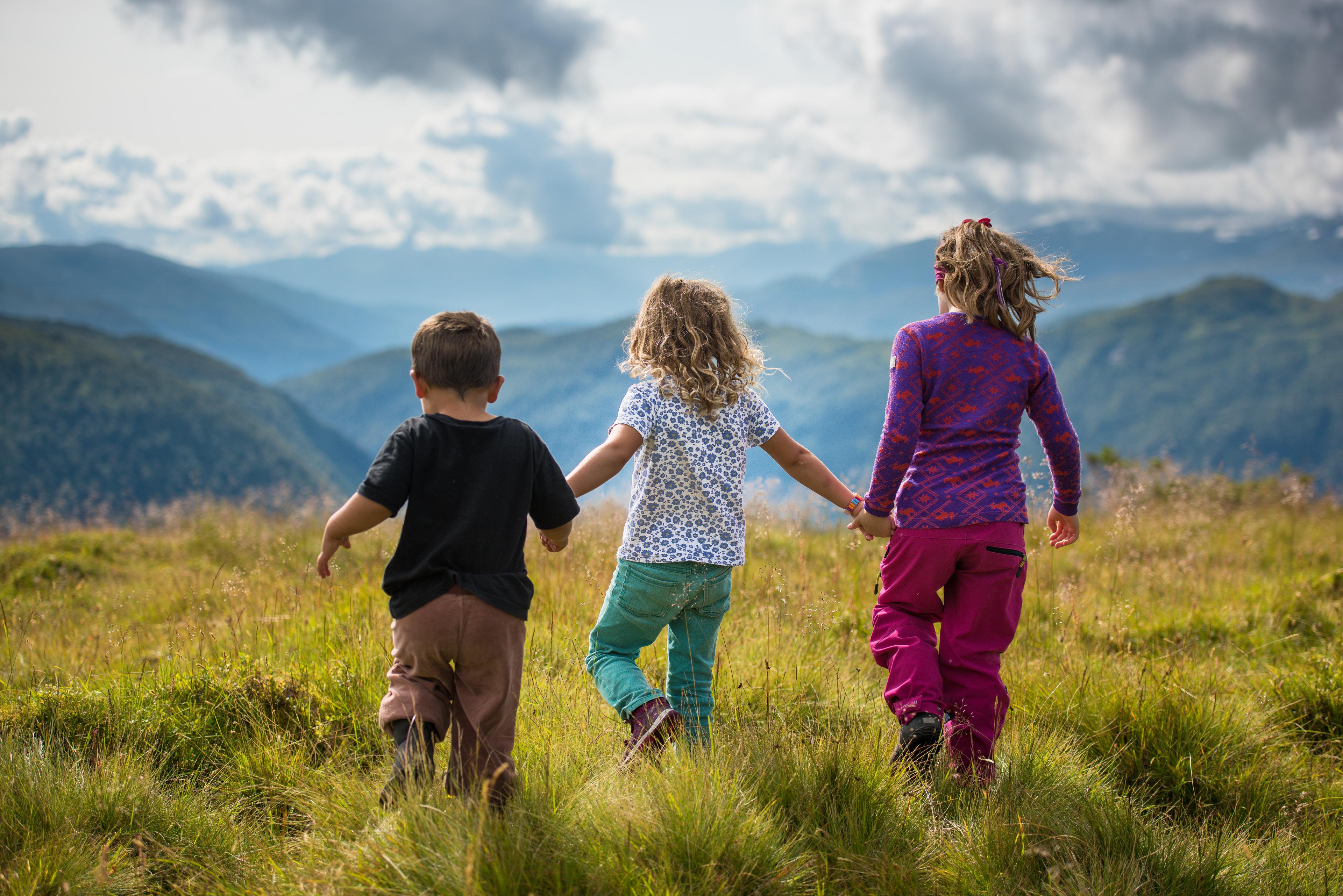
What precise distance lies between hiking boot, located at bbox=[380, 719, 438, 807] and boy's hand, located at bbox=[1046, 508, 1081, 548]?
2.50 metres

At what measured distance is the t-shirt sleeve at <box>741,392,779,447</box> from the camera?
317 cm

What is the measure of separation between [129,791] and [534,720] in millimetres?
1316

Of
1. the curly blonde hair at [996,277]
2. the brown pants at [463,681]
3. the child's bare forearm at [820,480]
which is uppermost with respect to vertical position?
the curly blonde hair at [996,277]

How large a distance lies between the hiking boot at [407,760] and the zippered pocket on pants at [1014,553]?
80.1 inches

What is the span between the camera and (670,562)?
2932 millimetres

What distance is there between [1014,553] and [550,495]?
67.8 inches

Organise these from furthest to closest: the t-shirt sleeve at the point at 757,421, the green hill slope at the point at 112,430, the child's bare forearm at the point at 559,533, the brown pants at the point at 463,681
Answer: the green hill slope at the point at 112,430
the t-shirt sleeve at the point at 757,421
the child's bare forearm at the point at 559,533
the brown pants at the point at 463,681

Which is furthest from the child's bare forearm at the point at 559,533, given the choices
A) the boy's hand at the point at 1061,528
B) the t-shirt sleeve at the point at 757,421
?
the boy's hand at the point at 1061,528

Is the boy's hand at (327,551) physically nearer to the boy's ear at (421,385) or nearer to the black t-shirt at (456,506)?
the black t-shirt at (456,506)

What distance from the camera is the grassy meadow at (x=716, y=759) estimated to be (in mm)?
2137

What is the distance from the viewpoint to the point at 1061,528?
128 inches

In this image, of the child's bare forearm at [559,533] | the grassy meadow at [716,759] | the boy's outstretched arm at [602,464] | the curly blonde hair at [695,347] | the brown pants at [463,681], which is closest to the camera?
the grassy meadow at [716,759]

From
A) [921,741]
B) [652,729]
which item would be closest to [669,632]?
[652,729]

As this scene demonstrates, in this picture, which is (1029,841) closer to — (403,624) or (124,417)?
(403,624)
